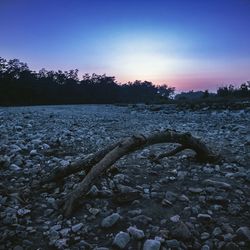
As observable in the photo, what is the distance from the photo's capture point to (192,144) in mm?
6453

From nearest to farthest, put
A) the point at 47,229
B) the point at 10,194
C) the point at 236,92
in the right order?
the point at 47,229 < the point at 10,194 < the point at 236,92

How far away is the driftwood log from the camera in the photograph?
457 cm

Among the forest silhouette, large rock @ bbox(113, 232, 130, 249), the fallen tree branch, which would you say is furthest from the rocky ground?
the forest silhouette

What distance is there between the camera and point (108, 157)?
4973 millimetres

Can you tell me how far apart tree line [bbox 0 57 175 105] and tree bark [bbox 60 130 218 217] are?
5579 cm

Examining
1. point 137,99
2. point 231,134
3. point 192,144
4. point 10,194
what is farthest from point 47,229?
point 137,99

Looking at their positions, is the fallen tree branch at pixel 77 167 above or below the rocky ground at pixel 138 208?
above

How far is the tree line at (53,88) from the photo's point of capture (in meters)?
68.2

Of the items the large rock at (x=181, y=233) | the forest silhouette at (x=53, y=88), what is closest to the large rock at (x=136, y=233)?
the large rock at (x=181, y=233)

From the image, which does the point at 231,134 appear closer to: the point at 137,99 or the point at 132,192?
the point at 132,192

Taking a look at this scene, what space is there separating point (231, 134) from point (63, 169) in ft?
24.6

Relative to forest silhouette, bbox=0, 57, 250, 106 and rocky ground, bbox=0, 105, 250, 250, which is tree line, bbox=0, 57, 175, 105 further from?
→ rocky ground, bbox=0, 105, 250, 250

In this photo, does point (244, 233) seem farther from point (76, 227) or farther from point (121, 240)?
point (76, 227)

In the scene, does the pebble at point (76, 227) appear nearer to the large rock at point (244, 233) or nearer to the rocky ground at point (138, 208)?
the rocky ground at point (138, 208)
